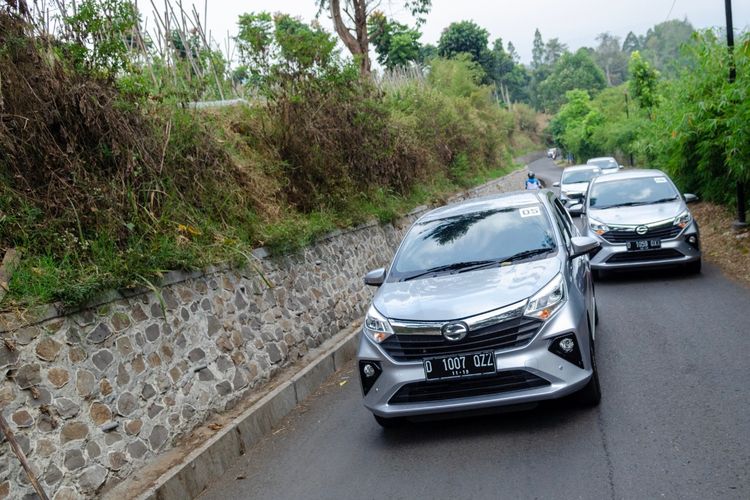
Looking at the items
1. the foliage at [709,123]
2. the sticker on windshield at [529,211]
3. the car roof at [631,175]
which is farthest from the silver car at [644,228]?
the sticker on windshield at [529,211]

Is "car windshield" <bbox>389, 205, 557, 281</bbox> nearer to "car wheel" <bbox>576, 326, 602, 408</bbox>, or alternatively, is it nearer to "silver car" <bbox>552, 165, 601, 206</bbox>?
"car wheel" <bbox>576, 326, 602, 408</bbox>

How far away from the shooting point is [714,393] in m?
5.51

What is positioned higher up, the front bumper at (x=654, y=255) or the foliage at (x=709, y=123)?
the foliage at (x=709, y=123)

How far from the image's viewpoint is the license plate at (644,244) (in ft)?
36.2

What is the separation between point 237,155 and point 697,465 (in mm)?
7552

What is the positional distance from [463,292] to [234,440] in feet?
7.88

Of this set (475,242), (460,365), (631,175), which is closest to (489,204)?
(475,242)

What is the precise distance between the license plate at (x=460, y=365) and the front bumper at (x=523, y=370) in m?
0.06

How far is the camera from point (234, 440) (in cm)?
594

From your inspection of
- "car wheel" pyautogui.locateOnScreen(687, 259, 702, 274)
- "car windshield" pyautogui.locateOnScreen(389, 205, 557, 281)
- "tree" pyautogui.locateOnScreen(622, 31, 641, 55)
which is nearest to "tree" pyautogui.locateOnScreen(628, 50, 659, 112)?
"car wheel" pyautogui.locateOnScreen(687, 259, 702, 274)

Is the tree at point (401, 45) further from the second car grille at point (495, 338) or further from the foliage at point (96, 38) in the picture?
the second car grille at point (495, 338)

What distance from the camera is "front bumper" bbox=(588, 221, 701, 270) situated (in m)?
11.0

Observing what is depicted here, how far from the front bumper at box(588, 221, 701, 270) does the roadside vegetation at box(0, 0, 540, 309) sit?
4305 millimetres

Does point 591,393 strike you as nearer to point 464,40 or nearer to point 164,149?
point 164,149
